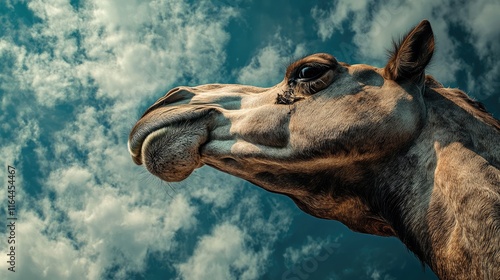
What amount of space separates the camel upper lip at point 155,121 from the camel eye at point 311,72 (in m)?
1.16

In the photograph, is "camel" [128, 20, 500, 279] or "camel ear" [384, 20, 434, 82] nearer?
"camel" [128, 20, 500, 279]

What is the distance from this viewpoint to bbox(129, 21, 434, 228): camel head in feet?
13.2

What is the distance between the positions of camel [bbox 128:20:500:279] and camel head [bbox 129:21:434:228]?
0.5 inches

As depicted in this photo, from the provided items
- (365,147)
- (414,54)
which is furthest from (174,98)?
(414,54)

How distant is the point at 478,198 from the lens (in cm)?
320

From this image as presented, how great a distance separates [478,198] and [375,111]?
1211 mm

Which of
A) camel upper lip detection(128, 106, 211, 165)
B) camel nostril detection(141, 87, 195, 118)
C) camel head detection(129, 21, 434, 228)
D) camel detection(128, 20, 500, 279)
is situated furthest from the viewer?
camel nostril detection(141, 87, 195, 118)

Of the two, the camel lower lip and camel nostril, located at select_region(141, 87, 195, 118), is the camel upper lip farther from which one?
camel nostril, located at select_region(141, 87, 195, 118)

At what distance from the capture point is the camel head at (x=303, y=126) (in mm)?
4035

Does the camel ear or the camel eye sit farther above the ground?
the camel ear

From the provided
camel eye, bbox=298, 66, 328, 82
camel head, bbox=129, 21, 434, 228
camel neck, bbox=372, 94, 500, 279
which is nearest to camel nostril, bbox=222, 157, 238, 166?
camel head, bbox=129, 21, 434, 228

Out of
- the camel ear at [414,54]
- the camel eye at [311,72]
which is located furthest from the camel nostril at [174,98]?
the camel ear at [414,54]

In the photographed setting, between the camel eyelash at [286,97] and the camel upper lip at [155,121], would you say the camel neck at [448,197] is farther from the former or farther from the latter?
the camel upper lip at [155,121]

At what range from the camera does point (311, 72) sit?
464 cm
